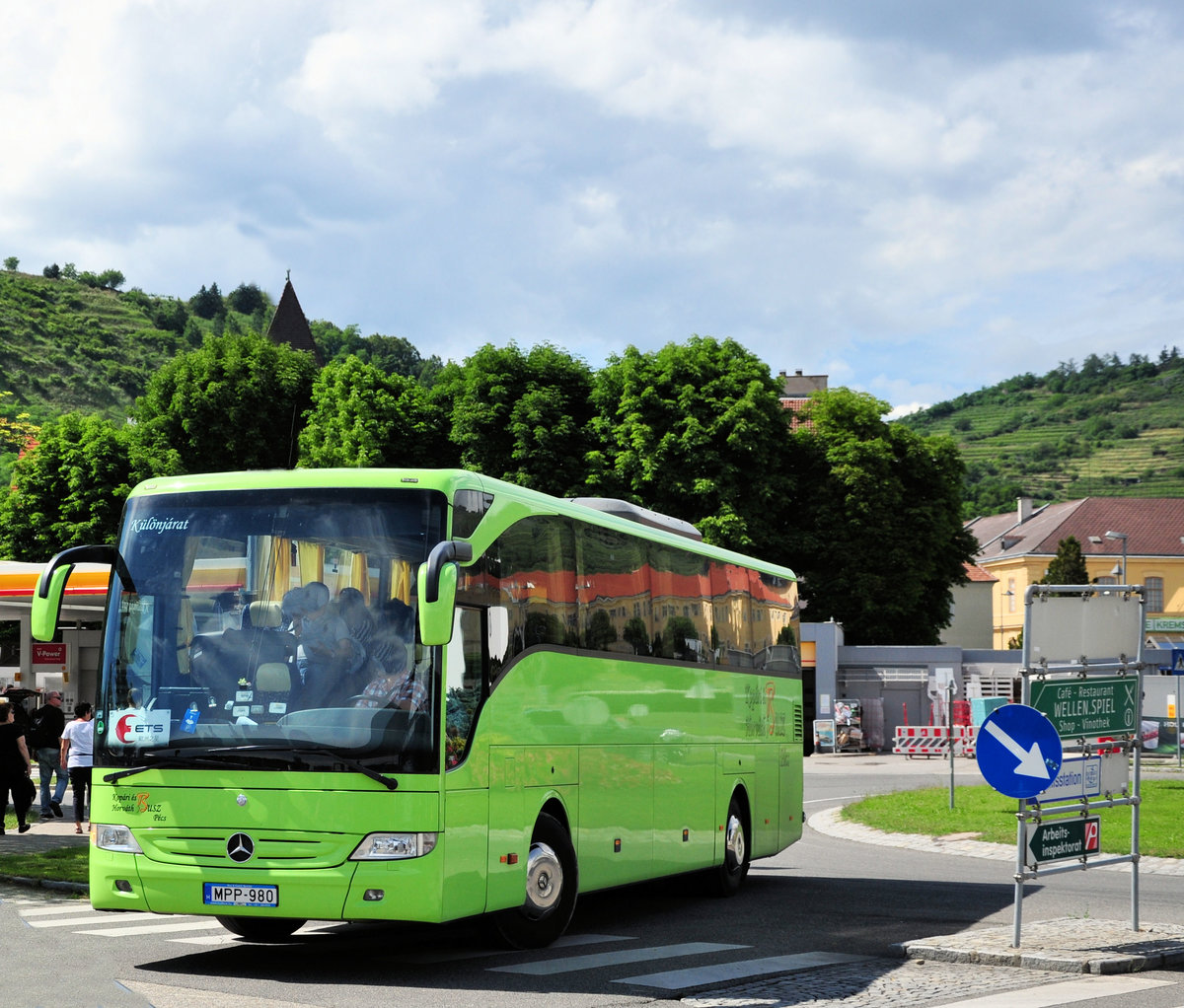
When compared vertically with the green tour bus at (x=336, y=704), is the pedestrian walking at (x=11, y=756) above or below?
below

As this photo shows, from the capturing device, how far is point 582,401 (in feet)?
175

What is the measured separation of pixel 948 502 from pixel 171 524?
47955mm

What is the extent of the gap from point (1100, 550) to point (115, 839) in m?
99.6

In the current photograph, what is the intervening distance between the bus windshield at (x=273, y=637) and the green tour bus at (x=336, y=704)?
1 centimetres

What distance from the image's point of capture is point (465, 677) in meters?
10.3

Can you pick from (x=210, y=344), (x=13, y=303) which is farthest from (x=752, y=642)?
(x=13, y=303)

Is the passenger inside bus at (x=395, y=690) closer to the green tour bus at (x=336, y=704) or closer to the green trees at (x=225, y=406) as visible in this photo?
the green tour bus at (x=336, y=704)

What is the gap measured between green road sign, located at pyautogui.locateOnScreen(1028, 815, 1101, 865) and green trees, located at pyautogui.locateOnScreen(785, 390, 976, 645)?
40854 mm

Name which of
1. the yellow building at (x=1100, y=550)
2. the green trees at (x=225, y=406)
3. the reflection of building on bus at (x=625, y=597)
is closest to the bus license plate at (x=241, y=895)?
the reflection of building on bus at (x=625, y=597)

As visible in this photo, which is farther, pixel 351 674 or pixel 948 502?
pixel 948 502

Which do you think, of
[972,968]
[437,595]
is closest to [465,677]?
[437,595]

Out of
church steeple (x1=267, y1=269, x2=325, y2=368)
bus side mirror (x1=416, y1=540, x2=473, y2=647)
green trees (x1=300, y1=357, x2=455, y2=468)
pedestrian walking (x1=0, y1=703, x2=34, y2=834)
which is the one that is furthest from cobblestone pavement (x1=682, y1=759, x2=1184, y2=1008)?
church steeple (x1=267, y1=269, x2=325, y2=368)

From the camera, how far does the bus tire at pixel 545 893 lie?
11.2 metres

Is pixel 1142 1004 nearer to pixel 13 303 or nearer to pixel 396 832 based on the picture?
pixel 396 832
